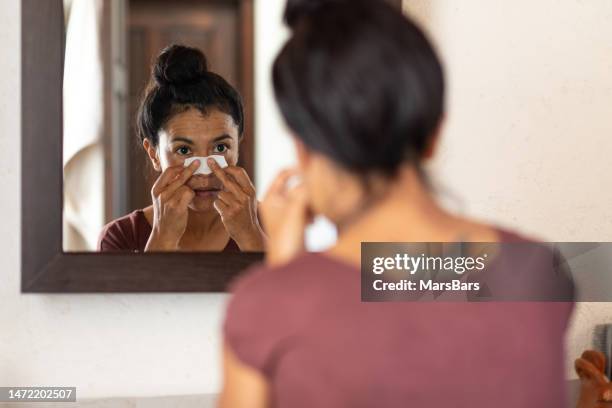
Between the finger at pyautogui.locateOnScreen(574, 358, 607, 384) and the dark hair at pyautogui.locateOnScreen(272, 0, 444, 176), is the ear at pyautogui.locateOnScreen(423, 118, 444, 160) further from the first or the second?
the finger at pyautogui.locateOnScreen(574, 358, 607, 384)

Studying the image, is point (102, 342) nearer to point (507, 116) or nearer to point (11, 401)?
point (11, 401)

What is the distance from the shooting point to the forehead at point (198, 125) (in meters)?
1.03

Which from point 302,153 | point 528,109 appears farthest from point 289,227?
point 528,109

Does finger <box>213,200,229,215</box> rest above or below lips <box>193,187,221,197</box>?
below

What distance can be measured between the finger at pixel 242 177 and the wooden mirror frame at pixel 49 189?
0.06 metres

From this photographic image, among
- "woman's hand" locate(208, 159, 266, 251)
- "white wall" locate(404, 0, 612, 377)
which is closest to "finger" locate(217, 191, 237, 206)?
"woman's hand" locate(208, 159, 266, 251)

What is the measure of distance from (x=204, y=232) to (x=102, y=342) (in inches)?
8.7

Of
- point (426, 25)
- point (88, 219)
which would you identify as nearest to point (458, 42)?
point (426, 25)

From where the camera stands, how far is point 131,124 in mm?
1045

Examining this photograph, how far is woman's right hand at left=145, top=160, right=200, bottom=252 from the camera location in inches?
41.1

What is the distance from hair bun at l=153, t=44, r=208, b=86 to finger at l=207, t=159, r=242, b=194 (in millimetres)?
114

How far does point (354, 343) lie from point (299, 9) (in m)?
0.24

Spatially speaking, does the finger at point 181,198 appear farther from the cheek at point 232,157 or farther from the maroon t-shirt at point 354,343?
the maroon t-shirt at point 354,343

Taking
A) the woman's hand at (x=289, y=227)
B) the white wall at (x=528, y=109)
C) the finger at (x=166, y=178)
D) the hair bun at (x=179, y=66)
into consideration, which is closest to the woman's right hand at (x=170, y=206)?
the finger at (x=166, y=178)
